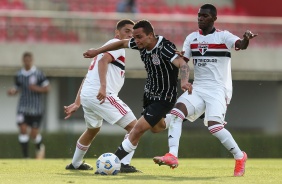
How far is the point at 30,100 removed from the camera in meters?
19.0

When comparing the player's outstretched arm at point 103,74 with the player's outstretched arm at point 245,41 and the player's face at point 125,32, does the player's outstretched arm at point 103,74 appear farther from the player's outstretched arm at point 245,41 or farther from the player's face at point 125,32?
the player's outstretched arm at point 245,41

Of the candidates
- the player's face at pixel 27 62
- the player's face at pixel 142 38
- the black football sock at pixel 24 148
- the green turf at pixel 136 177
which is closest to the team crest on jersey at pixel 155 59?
the player's face at pixel 142 38

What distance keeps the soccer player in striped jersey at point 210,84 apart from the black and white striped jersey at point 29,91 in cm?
842

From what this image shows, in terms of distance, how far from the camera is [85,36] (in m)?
24.5

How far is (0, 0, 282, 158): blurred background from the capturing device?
1961 cm

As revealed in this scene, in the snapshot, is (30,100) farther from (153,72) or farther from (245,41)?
(245,41)

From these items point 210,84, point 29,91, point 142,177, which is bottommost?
point 29,91

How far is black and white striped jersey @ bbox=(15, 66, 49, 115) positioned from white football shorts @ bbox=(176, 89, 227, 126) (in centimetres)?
851

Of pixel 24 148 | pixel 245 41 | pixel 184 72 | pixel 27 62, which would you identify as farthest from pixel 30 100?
pixel 245 41

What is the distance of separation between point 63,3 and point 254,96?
809cm

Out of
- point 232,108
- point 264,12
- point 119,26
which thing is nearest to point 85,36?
point 232,108

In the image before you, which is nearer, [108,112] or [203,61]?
[203,61]

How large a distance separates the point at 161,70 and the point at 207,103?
658 mm

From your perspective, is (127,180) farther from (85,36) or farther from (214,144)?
(85,36)
